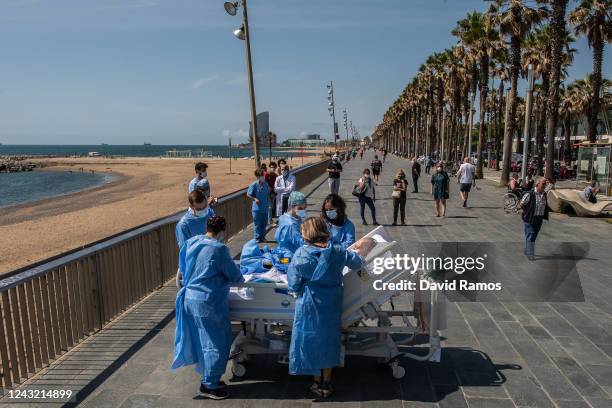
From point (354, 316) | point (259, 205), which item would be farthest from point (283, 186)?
point (354, 316)

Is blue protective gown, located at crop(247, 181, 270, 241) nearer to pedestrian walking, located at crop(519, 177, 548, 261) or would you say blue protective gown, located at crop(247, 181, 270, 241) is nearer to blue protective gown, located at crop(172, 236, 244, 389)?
pedestrian walking, located at crop(519, 177, 548, 261)

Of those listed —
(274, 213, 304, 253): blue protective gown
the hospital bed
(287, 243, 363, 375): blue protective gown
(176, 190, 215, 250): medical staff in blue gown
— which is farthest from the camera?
(176, 190, 215, 250): medical staff in blue gown

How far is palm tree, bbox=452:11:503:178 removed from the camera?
31188 mm

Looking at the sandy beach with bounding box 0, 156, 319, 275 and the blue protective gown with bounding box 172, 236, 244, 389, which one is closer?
the blue protective gown with bounding box 172, 236, 244, 389

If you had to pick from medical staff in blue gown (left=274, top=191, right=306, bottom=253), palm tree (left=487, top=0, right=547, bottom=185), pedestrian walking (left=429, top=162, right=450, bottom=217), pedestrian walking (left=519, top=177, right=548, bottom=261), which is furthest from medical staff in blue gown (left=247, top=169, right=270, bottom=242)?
palm tree (left=487, top=0, right=547, bottom=185)

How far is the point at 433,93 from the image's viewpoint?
62.5 m

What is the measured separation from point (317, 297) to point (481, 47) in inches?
1239

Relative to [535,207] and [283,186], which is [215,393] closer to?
[535,207]

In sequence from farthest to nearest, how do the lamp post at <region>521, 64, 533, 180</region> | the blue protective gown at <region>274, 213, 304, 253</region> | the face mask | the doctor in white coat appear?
the lamp post at <region>521, 64, 533, 180</region>, the doctor in white coat, the blue protective gown at <region>274, 213, 304, 253</region>, the face mask

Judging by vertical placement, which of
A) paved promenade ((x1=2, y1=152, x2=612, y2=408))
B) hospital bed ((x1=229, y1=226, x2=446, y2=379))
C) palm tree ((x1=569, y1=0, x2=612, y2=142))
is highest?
palm tree ((x1=569, y1=0, x2=612, y2=142))

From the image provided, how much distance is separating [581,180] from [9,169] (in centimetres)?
8030

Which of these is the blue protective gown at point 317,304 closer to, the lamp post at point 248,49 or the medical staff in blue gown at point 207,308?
the medical staff in blue gown at point 207,308

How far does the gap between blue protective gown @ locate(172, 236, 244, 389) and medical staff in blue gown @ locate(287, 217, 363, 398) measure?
0.61 metres

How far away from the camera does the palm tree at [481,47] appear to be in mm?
31188
